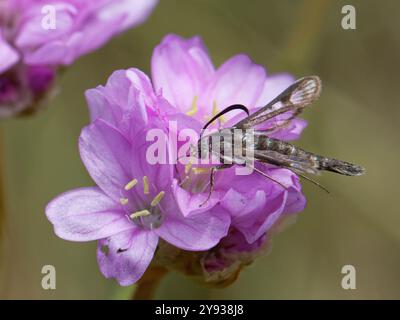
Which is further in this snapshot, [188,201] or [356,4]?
[356,4]

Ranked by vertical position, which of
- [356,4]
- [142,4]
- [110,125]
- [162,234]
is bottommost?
[162,234]

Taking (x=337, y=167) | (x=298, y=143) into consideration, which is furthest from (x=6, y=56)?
(x=298, y=143)

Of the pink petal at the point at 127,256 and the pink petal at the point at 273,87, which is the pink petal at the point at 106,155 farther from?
the pink petal at the point at 273,87

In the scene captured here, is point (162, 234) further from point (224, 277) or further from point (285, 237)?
point (285, 237)

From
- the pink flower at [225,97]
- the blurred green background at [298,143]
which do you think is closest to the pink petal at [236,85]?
the pink flower at [225,97]

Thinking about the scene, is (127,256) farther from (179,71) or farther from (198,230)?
(179,71)
